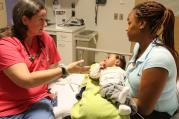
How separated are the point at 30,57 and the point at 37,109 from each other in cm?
34

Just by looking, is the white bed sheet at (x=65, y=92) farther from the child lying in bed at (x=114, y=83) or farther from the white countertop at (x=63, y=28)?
the white countertop at (x=63, y=28)

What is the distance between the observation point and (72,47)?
11.5 ft

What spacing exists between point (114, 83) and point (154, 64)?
0.29 m

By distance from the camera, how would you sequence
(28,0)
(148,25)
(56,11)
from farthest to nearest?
(56,11) < (28,0) < (148,25)

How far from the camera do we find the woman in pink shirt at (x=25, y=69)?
4.58ft

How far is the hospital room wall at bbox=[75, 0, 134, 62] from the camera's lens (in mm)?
3750

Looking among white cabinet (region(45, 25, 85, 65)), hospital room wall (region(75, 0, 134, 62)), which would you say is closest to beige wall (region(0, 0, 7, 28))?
white cabinet (region(45, 25, 85, 65))

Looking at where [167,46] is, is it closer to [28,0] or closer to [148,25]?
[148,25]

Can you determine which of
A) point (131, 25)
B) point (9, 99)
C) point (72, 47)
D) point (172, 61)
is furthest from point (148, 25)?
point (72, 47)

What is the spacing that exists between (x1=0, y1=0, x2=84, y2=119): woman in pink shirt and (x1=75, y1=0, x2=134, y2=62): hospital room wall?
2.33m

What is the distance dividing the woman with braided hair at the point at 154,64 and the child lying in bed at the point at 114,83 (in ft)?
0.22

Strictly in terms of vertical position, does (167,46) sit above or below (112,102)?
above

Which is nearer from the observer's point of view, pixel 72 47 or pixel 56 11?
pixel 72 47

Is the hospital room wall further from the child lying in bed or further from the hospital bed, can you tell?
the child lying in bed
